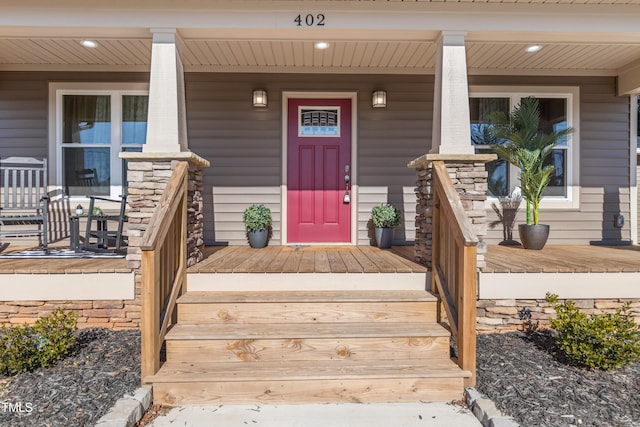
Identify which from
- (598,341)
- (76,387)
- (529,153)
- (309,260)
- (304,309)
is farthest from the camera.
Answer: (529,153)

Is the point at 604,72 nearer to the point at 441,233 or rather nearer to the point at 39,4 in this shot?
the point at 441,233

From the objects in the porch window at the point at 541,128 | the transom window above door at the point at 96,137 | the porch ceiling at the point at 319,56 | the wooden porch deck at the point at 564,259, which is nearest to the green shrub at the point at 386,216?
the wooden porch deck at the point at 564,259

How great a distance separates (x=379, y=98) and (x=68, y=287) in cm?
376

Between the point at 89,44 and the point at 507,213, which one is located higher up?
the point at 89,44

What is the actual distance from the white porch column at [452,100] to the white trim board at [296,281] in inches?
47.1

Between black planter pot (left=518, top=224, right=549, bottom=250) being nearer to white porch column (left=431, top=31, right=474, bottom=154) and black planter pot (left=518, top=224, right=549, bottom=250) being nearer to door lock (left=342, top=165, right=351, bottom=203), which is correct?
white porch column (left=431, top=31, right=474, bottom=154)

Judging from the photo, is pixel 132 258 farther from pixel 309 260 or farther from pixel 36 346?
pixel 309 260

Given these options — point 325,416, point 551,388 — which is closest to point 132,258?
point 325,416

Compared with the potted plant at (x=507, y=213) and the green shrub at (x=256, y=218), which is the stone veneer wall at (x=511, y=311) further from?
the green shrub at (x=256, y=218)

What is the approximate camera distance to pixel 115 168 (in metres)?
4.85

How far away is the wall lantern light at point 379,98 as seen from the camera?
476 cm

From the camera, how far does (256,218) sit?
4512 millimetres

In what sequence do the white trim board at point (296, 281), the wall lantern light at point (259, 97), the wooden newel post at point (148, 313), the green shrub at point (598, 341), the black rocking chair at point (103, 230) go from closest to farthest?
the wooden newel post at point (148, 313), the green shrub at point (598, 341), the white trim board at point (296, 281), the black rocking chair at point (103, 230), the wall lantern light at point (259, 97)

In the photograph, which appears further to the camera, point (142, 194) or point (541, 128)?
point (541, 128)
